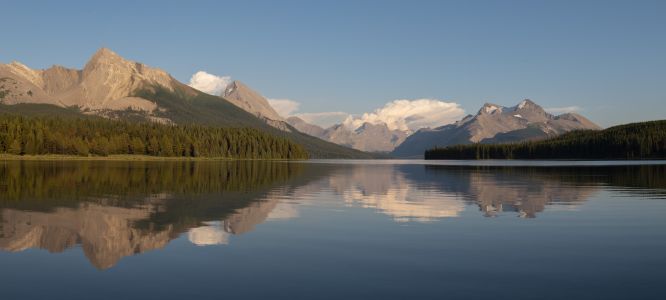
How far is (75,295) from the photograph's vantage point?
1728cm

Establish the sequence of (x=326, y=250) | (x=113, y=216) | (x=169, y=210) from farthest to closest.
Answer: (x=169, y=210), (x=113, y=216), (x=326, y=250)

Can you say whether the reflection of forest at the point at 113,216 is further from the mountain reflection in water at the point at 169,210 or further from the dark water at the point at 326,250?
the dark water at the point at 326,250

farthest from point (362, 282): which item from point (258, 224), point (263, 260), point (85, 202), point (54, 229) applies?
point (85, 202)

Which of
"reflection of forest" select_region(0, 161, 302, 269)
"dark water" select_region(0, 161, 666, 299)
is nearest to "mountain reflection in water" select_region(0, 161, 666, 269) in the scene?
"reflection of forest" select_region(0, 161, 302, 269)

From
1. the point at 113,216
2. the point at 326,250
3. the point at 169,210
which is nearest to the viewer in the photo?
the point at 326,250

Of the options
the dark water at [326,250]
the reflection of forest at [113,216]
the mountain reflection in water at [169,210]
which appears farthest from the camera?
the mountain reflection in water at [169,210]

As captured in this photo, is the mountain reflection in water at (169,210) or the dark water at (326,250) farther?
the mountain reflection in water at (169,210)

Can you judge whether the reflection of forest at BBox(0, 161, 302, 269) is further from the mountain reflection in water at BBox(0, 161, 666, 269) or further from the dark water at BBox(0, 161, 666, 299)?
the dark water at BBox(0, 161, 666, 299)

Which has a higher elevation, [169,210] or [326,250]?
[169,210]

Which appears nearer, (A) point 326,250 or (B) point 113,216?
(A) point 326,250

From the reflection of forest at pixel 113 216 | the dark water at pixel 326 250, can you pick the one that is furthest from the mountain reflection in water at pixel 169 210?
the dark water at pixel 326 250

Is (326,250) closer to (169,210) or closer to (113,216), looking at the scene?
(113,216)

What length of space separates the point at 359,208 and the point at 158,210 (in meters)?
15.4

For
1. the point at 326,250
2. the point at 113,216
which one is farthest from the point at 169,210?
the point at 326,250
